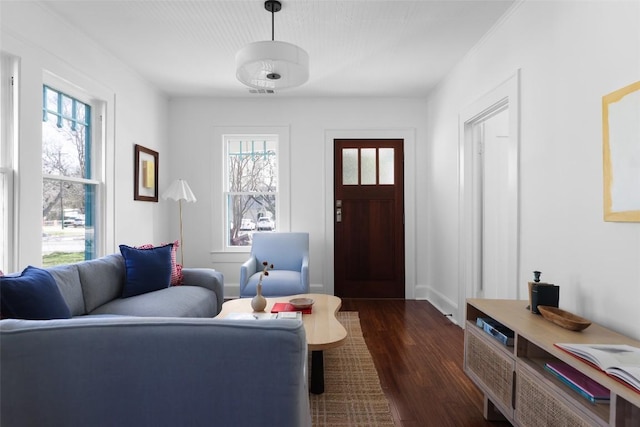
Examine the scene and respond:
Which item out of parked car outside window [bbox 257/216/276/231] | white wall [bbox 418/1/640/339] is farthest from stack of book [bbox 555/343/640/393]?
parked car outside window [bbox 257/216/276/231]

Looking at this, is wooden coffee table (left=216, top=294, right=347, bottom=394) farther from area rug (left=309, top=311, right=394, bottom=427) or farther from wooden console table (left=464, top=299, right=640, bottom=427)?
wooden console table (left=464, top=299, right=640, bottom=427)

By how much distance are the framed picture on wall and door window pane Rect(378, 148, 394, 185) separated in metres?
2.76

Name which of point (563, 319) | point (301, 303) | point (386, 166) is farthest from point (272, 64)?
point (386, 166)

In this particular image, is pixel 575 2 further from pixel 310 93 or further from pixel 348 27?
pixel 310 93

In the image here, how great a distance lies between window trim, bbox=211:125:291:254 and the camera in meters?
4.52

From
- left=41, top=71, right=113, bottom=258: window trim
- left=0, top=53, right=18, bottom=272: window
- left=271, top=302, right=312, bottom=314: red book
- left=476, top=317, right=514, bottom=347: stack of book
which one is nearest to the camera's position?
left=476, top=317, right=514, bottom=347: stack of book

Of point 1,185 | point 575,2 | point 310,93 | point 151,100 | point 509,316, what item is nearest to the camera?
point 509,316

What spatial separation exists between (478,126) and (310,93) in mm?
2017

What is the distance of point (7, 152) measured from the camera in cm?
230

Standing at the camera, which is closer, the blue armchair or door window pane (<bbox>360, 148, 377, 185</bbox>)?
the blue armchair

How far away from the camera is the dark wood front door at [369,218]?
455 cm

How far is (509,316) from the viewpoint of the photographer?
1.75 metres

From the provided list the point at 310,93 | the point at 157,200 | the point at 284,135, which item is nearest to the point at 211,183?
the point at 157,200

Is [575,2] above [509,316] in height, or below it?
above
